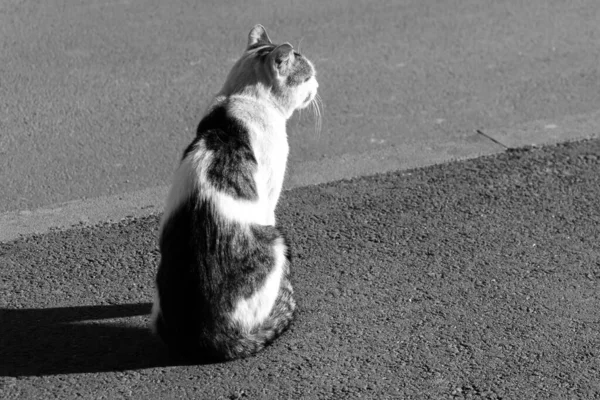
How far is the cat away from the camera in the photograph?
390cm

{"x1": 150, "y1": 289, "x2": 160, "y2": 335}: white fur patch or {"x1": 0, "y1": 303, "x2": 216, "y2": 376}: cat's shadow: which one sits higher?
{"x1": 150, "y1": 289, "x2": 160, "y2": 335}: white fur patch

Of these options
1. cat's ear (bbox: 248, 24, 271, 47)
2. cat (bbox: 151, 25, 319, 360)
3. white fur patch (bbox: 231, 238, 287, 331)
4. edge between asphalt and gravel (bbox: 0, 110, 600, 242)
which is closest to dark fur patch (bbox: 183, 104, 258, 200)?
cat (bbox: 151, 25, 319, 360)

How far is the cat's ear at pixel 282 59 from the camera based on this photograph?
444cm

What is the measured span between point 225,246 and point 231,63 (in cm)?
353

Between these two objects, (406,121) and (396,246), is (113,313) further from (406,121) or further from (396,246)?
(406,121)

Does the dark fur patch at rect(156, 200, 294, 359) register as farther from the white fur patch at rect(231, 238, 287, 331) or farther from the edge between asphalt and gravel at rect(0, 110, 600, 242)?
the edge between asphalt and gravel at rect(0, 110, 600, 242)

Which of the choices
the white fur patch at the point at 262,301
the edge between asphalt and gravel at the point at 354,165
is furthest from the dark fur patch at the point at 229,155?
the edge between asphalt and gravel at the point at 354,165

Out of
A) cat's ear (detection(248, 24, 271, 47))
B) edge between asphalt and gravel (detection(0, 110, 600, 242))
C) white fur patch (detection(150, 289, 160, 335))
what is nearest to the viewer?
white fur patch (detection(150, 289, 160, 335))

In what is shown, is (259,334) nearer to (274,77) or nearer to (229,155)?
(229,155)

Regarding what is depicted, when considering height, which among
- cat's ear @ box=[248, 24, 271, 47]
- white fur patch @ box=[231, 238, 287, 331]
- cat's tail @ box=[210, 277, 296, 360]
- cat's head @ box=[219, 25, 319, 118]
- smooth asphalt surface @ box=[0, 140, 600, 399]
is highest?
cat's ear @ box=[248, 24, 271, 47]

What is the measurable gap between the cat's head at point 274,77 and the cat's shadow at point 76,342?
113 cm

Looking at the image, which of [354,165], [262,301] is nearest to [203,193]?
[262,301]

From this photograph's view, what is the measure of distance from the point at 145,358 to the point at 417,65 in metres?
3.91

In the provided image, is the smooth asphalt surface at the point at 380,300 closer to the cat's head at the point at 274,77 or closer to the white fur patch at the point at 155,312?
the white fur patch at the point at 155,312
